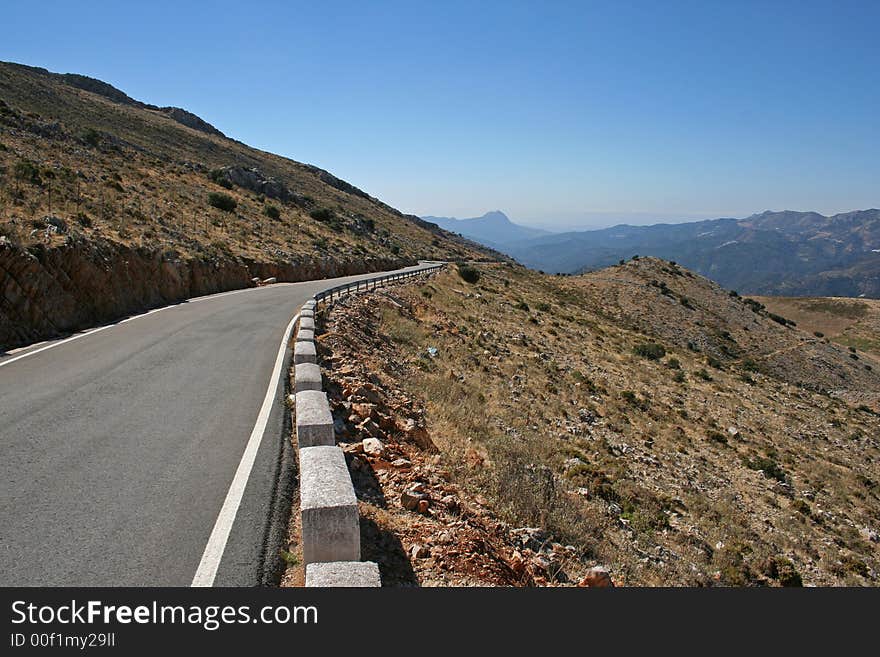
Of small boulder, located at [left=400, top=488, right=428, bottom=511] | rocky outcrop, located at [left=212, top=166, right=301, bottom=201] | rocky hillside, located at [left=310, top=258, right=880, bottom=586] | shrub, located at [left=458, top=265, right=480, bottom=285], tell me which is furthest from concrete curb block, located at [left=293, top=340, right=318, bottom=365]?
rocky outcrop, located at [left=212, top=166, right=301, bottom=201]

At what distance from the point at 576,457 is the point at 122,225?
783 inches

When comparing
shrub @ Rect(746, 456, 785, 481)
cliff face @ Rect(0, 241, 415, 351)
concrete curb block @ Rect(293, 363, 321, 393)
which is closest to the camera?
concrete curb block @ Rect(293, 363, 321, 393)

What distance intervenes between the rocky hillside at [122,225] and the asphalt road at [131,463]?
127 inches

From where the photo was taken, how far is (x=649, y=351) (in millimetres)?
30766

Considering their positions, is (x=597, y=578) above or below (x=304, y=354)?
below

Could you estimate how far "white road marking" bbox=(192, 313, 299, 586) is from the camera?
393 centimetres

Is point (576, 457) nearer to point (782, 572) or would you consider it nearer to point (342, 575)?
point (782, 572)

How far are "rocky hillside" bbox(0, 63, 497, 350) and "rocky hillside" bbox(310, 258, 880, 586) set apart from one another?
6.82 metres

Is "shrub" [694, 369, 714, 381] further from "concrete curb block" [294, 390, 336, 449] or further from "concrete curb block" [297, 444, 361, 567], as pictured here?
"concrete curb block" [297, 444, 361, 567]

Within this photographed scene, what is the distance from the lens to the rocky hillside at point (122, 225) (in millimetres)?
13109

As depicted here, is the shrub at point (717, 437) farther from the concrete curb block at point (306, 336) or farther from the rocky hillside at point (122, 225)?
the rocky hillside at point (122, 225)

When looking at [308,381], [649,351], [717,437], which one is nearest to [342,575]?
[308,381]

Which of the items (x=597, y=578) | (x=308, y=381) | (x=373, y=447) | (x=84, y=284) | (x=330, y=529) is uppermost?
(x=84, y=284)

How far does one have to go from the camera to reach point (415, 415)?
1026 centimetres
